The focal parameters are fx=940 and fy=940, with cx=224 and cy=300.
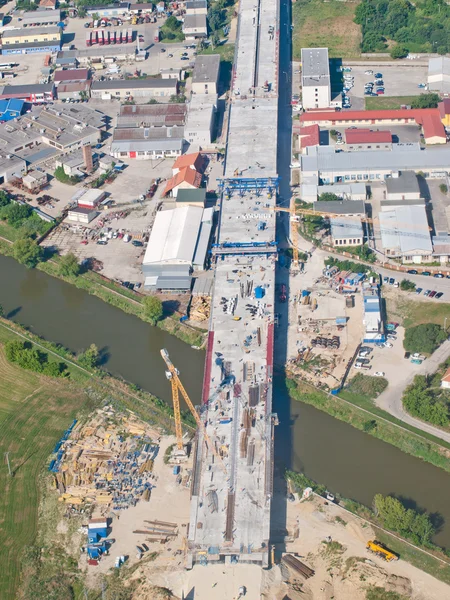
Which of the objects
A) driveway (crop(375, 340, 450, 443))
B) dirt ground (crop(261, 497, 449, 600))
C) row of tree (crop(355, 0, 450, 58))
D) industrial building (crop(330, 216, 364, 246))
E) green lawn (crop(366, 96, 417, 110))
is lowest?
dirt ground (crop(261, 497, 449, 600))

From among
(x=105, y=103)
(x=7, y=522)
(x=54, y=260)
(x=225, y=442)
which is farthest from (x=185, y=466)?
(x=105, y=103)

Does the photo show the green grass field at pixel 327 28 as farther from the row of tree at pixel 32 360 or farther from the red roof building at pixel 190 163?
the row of tree at pixel 32 360

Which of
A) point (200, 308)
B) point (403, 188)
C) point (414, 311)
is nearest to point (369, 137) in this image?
point (403, 188)

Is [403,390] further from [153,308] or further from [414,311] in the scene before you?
[153,308]

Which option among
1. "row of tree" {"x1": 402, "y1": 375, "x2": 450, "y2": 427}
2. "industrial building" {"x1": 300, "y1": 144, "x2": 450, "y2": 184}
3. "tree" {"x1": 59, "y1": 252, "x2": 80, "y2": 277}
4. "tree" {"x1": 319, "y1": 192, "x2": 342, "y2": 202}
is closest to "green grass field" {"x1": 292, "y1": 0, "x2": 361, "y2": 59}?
"industrial building" {"x1": 300, "y1": 144, "x2": 450, "y2": 184}

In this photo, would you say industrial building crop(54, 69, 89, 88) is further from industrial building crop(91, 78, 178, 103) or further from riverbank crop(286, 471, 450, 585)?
riverbank crop(286, 471, 450, 585)

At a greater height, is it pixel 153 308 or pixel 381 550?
pixel 153 308

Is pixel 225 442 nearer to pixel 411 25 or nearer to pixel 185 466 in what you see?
Result: pixel 185 466
